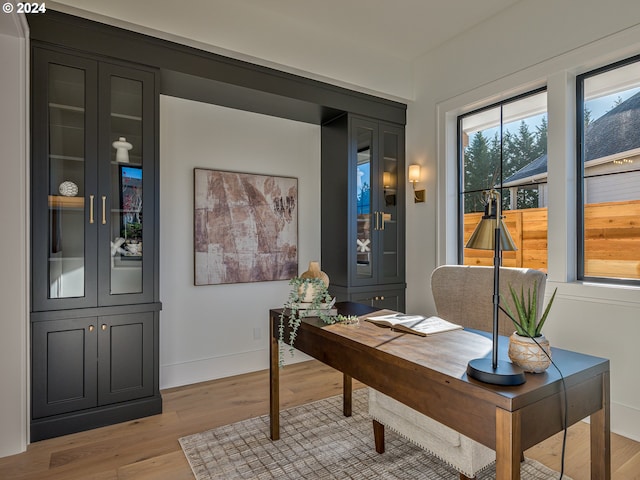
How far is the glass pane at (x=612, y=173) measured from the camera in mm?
2506

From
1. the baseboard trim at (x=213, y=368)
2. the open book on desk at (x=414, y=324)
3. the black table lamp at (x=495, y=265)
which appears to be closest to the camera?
the black table lamp at (x=495, y=265)

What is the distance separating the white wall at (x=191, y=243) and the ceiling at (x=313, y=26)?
719mm

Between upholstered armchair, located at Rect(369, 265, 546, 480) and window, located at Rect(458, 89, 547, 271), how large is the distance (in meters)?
0.97

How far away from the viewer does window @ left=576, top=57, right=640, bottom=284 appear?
2.51m

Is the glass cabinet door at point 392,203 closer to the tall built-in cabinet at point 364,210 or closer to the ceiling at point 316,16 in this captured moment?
the tall built-in cabinet at point 364,210

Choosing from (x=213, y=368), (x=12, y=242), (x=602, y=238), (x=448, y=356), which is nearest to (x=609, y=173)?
(x=602, y=238)

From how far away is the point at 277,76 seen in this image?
3.23m

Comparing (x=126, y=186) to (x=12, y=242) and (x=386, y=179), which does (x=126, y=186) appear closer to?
(x=12, y=242)

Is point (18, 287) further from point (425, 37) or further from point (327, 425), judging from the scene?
point (425, 37)

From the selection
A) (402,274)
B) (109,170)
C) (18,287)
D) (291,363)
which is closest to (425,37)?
(402,274)

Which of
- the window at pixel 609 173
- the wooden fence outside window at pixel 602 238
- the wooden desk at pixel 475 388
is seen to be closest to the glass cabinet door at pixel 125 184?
the wooden desk at pixel 475 388

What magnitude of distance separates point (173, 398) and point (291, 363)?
120 centimetres

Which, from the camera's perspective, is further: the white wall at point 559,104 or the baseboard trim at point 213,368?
the baseboard trim at point 213,368

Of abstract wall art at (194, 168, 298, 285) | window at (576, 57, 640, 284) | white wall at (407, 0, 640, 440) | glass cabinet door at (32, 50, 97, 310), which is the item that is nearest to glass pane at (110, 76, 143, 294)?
glass cabinet door at (32, 50, 97, 310)
